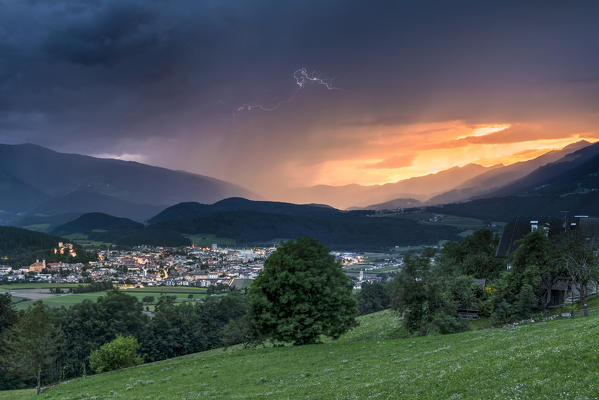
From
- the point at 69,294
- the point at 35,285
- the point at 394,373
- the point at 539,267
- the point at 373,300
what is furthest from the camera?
the point at 35,285

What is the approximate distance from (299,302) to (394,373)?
21.6 meters

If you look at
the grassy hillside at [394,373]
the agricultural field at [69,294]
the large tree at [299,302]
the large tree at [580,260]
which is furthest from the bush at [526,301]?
the agricultural field at [69,294]

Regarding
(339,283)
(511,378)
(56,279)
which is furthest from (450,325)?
(56,279)

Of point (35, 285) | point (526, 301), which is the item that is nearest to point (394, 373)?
point (526, 301)

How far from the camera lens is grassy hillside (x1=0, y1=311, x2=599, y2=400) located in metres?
15.3

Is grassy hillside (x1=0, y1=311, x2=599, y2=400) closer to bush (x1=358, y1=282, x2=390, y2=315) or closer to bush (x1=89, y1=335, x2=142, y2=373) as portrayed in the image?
bush (x1=89, y1=335, x2=142, y2=373)

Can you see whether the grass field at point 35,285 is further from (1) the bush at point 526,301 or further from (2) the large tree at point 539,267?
(1) the bush at point 526,301

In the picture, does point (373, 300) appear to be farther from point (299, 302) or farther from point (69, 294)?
point (69, 294)

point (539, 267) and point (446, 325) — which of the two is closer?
point (446, 325)

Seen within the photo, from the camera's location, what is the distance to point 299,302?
43.2 metres

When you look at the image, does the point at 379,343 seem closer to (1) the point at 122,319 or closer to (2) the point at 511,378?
(2) the point at 511,378

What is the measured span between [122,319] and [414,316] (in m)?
64.5

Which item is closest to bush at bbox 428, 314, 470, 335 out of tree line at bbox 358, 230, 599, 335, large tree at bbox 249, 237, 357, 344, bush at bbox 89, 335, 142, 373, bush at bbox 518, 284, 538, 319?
tree line at bbox 358, 230, 599, 335

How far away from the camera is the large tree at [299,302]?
4247cm
